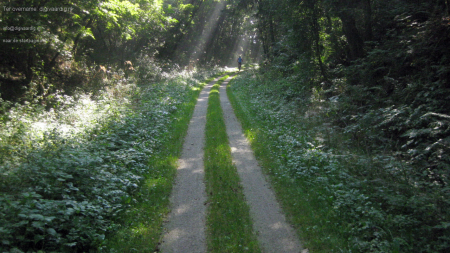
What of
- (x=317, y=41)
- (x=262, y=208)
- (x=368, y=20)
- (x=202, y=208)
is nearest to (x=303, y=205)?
(x=262, y=208)

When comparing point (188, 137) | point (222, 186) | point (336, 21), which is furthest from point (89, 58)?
point (222, 186)

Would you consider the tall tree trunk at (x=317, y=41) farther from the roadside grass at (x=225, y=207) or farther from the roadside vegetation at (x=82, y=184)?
the roadside vegetation at (x=82, y=184)

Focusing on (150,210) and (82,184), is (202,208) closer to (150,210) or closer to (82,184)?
(150,210)

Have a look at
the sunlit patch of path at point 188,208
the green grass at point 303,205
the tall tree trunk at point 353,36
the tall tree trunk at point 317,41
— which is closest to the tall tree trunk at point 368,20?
the tall tree trunk at point 353,36

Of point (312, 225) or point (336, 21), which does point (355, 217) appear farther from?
point (336, 21)

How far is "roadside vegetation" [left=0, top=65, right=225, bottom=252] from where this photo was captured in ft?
12.3

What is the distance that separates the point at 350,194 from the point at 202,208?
117 inches

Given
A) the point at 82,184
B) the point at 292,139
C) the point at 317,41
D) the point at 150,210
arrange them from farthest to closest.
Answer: the point at 317,41
the point at 292,139
the point at 150,210
the point at 82,184

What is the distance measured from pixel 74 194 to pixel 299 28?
12842 mm

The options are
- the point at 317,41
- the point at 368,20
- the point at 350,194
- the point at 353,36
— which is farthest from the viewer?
the point at 317,41

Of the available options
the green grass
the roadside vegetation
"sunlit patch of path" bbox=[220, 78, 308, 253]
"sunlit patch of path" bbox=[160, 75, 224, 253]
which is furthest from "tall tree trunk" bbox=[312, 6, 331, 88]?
the roadside vegetation

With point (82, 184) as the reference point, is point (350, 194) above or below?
above

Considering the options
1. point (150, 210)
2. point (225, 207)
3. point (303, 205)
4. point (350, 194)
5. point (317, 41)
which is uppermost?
point (317, 41)

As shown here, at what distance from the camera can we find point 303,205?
5602 millimetres
